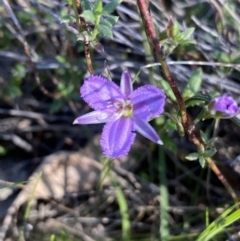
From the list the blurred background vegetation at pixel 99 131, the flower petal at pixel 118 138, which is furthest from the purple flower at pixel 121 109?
the blurred background vegetation at pixel 99 131

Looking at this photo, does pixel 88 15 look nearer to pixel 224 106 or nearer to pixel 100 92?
pixel 100 92

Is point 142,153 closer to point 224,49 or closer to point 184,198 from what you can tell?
point 184,198

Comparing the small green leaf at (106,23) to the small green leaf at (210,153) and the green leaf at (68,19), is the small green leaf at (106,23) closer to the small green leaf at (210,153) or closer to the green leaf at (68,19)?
the green leaf at (68,19)

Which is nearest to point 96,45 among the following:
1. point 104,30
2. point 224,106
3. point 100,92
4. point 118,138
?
point 104,30

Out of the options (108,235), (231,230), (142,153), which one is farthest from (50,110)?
(231,230)

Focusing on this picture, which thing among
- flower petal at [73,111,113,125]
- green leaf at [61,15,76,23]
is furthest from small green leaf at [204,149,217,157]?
green leaf at [61,15,76,23]

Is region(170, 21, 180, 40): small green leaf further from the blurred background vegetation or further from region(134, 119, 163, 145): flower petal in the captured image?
the blurred background vegetation
